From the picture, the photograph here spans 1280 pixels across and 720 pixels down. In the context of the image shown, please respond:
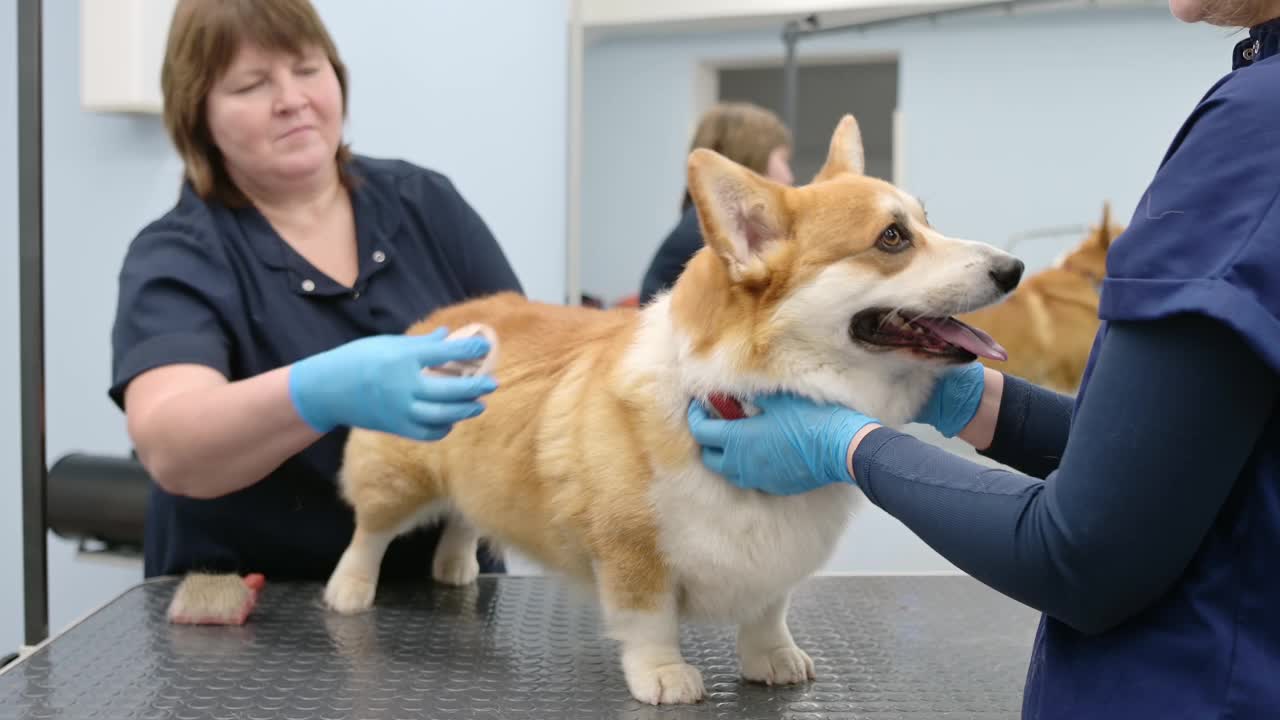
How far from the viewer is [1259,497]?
0.73 metres

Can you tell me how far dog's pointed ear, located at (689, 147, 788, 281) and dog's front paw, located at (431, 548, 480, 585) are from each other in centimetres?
82

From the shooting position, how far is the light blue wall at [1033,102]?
4.85 meters

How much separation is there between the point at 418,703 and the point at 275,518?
0.53m

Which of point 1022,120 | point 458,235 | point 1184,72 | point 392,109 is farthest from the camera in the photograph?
point 1022,120

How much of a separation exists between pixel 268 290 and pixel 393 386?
0.50m

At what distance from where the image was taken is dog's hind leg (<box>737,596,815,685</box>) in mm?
1288

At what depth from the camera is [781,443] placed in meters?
1.09

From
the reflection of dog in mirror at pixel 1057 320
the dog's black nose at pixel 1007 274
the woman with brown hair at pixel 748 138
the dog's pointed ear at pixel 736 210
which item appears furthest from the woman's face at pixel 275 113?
the reflection of dog in mirror at pixel 1057 320

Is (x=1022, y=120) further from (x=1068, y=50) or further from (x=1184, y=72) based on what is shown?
(x=1184, y=72)

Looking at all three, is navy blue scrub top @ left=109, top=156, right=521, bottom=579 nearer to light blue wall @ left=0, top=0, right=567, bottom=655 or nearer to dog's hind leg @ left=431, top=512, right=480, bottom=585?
dog's hind leg @ left=431, top=512, right=480, bottom=585

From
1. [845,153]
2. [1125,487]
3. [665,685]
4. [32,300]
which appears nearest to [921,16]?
[845,153]

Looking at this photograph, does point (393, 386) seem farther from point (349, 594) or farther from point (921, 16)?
point (921, 16)

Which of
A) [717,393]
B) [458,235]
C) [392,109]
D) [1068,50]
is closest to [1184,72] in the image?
[1068,50]

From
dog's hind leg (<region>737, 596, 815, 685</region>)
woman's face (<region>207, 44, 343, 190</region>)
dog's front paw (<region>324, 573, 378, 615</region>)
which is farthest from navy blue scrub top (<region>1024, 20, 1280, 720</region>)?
woman's face (<region>207, 44, 343, 190</region>)
